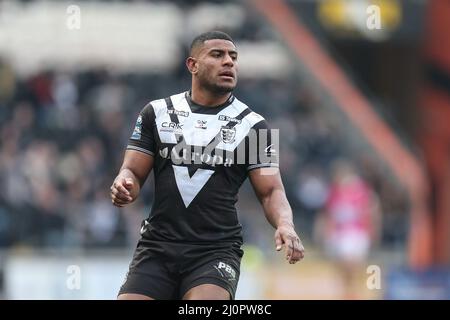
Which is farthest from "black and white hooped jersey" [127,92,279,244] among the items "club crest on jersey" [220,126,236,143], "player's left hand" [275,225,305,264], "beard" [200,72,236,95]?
"player's left hand" [275,225,305,264]

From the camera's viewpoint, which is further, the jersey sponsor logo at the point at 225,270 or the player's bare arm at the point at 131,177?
the jersey sponsor logo at the point at 225,270

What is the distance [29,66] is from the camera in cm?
2598

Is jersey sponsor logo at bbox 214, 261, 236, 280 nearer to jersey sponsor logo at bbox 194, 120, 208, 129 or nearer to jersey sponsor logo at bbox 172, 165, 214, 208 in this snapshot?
jersey sponsor logo at bbox 172, 165, 214, 208

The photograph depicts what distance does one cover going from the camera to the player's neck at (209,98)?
859 cm

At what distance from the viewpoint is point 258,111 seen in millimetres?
22688

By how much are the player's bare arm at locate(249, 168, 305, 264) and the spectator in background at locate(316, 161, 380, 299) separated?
1099 centimetres

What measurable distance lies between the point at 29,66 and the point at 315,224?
28.2 feet

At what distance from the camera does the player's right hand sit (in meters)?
7.99

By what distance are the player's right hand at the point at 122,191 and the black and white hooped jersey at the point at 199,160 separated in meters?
0.41

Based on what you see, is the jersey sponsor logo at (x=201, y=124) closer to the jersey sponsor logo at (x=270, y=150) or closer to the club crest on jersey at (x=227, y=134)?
the club crest on jersey at (x=227, y=134)

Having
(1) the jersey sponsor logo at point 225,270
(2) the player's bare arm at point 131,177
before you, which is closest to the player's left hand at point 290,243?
(1) the jersey sponsor logo at point 225,270

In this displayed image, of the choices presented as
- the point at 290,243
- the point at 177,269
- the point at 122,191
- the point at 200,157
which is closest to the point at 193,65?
the point at 200,157

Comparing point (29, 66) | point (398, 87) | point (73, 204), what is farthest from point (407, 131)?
point (73, 204)
